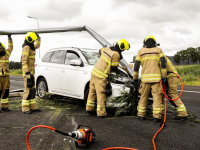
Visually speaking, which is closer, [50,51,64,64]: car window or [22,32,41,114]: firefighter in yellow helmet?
[22,32,41,114]: firefighter in yellow helmet

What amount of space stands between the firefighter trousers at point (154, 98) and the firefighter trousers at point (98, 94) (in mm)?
883

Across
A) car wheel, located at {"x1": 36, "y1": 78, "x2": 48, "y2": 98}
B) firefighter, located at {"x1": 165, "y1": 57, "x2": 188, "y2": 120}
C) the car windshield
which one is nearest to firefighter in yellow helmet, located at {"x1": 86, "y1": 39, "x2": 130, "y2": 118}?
the car windshield

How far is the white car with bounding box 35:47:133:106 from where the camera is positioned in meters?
5.38

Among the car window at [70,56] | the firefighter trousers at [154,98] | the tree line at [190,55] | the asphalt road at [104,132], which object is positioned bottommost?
the asphalt road at [104,132]

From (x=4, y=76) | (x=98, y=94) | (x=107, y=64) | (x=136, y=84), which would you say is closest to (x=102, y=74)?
(x=107, y=64)

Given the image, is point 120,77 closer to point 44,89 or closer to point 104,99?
point 104,99

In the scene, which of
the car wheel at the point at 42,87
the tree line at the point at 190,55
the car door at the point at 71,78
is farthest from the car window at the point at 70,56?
the tree line at the point at 190,55

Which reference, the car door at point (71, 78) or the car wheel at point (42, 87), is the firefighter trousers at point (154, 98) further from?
the car wheel at point (42, 87)

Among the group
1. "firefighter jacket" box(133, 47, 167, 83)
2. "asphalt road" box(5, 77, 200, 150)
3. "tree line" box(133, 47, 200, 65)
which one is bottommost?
"asphalt road" box(5, 77, 200, 150)

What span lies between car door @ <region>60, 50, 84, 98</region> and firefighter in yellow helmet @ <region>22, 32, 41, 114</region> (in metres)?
0.93

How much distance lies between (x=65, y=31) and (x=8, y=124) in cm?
387

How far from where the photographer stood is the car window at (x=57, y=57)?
6764 mm

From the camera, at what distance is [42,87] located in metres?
7.27

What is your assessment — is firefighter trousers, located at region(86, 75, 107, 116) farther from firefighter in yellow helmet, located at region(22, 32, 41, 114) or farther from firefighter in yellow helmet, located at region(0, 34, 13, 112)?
firefighter in yellow helmet, located at region(0, 34, 13, 112)
